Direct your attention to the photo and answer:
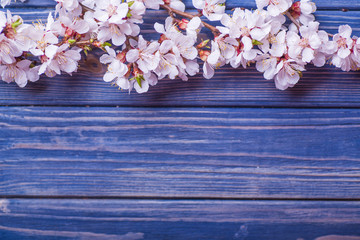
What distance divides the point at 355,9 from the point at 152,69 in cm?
46

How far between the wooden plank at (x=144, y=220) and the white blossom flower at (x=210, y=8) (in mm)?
397

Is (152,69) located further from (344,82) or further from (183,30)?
(344,82)

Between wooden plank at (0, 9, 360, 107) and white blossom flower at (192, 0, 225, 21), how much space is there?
11cm

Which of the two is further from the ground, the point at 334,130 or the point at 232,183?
the point at 334,130

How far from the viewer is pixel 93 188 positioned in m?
0.74

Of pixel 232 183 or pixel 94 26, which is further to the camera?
pixel 232 183

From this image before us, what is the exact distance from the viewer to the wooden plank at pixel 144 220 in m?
0.73

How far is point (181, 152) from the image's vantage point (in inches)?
28.7

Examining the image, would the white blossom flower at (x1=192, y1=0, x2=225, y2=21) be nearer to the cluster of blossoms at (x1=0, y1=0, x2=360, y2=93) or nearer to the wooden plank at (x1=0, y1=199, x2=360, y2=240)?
the cluster of blossoms at (x1=0, y1=0, x2=360, y2=93)

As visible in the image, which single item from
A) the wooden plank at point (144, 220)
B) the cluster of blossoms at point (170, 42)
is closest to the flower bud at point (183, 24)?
the cluster of blossoms at point (170, 42)

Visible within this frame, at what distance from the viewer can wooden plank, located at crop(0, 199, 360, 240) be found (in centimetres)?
73

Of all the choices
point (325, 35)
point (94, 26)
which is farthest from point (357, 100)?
point (94, 26)

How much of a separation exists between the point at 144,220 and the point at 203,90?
0.32m

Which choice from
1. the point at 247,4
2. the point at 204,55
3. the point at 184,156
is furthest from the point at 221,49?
the point at 184,156
